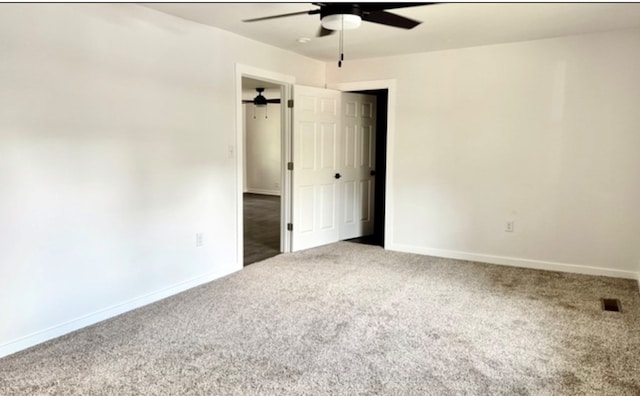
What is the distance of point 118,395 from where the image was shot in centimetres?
216

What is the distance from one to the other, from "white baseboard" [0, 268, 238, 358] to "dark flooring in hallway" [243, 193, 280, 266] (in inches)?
33.3

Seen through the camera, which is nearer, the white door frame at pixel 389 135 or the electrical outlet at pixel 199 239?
the electrical outlet at pixel 199 239

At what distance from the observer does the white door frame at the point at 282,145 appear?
419 cm

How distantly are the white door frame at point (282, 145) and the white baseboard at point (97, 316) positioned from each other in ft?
2.00

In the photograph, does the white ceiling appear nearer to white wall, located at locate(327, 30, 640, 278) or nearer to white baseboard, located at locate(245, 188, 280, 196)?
white wall, located at locate(327, 30, 640, 278)

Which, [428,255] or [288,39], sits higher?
[288,39]

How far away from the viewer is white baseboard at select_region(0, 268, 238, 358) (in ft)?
8.63

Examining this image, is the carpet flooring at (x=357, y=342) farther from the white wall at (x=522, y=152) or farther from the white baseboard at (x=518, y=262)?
the white wall at (x=522, y=152)

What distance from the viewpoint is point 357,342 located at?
9.03ft

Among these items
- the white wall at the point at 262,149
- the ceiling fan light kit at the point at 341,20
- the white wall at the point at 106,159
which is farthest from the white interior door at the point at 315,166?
the white wall at the point at 262,149

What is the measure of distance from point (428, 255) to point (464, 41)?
7.66 feet

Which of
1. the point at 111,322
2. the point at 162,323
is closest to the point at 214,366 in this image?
the point at 162,323

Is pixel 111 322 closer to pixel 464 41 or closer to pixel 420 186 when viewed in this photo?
pixel 420 186

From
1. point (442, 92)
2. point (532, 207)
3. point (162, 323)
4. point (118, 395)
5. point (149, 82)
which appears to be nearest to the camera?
point (118, 395)
